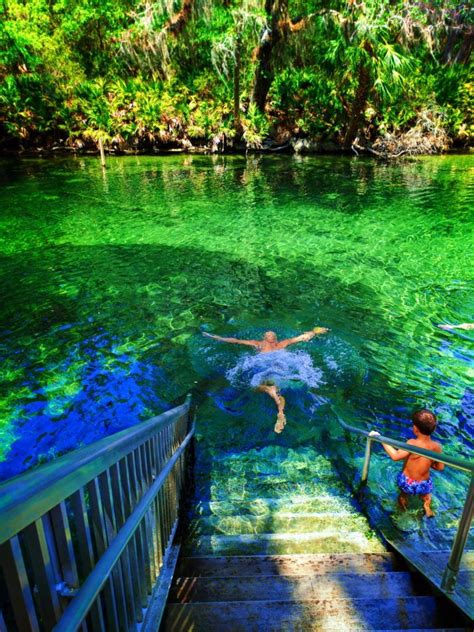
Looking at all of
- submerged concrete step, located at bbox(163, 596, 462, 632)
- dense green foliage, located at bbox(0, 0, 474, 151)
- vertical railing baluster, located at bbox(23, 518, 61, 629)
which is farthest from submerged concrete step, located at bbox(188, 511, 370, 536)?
dense green foliage, located at bbox(0, 0, 474, 151)

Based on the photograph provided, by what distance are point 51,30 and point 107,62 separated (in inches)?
159

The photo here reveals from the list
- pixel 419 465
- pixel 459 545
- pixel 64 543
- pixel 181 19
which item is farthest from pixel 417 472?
pixel 181 19

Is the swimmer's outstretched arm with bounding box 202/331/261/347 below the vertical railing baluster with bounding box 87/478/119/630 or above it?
below

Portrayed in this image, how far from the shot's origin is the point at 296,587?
8.61 feet

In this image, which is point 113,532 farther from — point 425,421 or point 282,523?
point 425,421

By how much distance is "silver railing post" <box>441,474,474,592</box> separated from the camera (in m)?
2.03

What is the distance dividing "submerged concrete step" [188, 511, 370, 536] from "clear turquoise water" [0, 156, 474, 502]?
1.04 meters

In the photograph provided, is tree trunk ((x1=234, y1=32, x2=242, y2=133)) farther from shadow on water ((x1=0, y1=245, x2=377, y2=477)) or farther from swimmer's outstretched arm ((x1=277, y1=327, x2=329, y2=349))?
swimmer's outstretched arm ((x1=277, y1=327, x2=329, y2=349))

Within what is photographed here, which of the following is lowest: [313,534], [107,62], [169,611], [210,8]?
[313,534]

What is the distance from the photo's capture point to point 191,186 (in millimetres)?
18953

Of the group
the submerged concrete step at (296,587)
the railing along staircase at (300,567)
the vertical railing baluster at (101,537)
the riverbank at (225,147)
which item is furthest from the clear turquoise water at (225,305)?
the riverbank at (225,147)

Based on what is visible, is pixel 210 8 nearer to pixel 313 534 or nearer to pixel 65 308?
pixel 65 308

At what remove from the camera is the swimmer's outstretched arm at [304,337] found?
6.99m

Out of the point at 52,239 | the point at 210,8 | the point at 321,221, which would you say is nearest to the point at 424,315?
the point at 321,221
